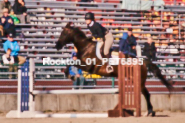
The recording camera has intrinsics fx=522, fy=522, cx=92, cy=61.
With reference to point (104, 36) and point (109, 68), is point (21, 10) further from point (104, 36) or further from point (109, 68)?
point (109, 68)

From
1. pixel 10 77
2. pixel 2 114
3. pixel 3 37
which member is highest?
pixel 3 37

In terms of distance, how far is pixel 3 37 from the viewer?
15.5 m

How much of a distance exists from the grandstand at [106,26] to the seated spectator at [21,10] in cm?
23

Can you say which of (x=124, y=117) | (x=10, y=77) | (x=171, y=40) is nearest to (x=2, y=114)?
(x=10, y=77)

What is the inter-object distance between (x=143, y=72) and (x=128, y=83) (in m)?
2.05

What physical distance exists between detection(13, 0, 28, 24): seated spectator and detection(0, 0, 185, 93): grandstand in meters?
0.23

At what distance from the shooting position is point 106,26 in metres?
16.7

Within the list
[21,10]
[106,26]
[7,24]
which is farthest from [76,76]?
[21,10]

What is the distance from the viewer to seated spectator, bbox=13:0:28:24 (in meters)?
16.2

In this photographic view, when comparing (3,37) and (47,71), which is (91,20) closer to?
(47,71)

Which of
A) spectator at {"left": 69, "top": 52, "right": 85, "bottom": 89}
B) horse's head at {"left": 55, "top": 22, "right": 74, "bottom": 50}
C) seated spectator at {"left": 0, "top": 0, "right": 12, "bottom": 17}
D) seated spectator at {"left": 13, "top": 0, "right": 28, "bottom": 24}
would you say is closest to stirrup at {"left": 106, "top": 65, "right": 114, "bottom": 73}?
spectator at {"left": 69, "top": 52, "right": 85, "bottom": 89}

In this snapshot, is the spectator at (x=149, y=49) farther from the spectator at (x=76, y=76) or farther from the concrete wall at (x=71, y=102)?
the spectator at (x=76, y=76)

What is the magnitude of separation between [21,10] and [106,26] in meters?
2.74

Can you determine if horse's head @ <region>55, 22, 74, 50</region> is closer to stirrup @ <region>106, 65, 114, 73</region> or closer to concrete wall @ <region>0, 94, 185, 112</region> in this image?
stirrup @ <region>106, 65, 114, 73</region>
